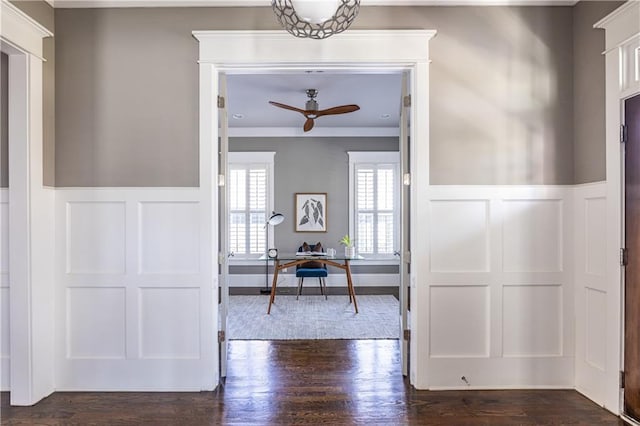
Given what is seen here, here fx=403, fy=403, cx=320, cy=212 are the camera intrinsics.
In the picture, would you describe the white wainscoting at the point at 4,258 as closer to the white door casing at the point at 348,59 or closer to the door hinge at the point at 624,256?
the white door casing at the point at 348,59

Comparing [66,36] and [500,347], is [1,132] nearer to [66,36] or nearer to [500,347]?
[66,36]

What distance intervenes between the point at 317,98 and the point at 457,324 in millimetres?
3458

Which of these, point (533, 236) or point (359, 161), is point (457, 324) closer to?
point (533, 236)

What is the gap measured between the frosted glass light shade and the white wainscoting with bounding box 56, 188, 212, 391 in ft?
4.89

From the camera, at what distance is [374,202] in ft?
23.7

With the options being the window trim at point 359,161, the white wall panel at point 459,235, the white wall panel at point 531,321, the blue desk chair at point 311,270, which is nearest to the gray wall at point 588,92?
the white wall panel at point 459,235

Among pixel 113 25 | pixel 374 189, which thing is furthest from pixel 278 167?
pixel 113 25

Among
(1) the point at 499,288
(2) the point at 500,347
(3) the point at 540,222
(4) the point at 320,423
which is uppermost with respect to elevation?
(3) the point at 540,222

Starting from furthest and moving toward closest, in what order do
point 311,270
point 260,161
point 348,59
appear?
point 260,161
point 311,270
point 348,59

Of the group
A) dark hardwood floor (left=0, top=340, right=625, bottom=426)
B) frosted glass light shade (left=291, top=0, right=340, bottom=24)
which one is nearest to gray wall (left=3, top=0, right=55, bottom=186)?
dark hardwood floor (left=0, top=340, right=625, bottom=426)

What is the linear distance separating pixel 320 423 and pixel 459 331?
1209 mm

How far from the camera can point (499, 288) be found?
9.73ft

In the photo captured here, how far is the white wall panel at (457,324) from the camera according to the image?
296 cm

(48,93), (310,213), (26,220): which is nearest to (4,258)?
(26,220)
